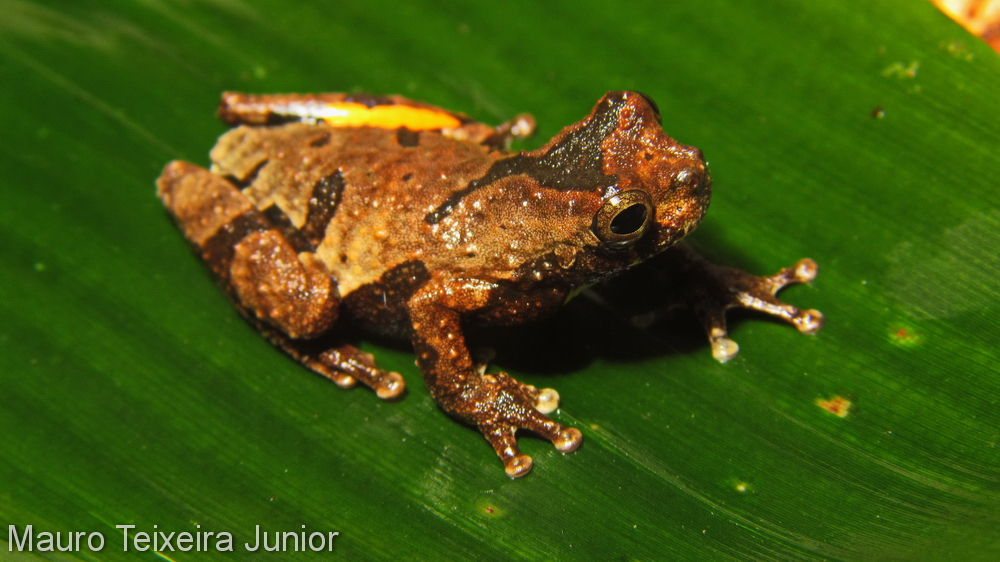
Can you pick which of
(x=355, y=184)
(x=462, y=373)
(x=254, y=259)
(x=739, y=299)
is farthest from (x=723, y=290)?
(x=254, y=259)

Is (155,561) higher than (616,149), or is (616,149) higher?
(616,149)

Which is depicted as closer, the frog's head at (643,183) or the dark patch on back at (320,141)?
the frog's head at (643,183)

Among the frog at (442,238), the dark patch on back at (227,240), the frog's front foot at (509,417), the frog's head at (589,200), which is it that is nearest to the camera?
the frog's head at (589,200)

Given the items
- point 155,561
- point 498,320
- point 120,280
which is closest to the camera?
point 155,561

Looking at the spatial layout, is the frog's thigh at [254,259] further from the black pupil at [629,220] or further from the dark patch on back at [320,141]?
the black pupil at [629,220]

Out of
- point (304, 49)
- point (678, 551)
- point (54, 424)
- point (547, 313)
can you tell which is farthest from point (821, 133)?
point (54, 424)

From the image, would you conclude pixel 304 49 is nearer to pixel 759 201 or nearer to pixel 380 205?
pixel 380 205

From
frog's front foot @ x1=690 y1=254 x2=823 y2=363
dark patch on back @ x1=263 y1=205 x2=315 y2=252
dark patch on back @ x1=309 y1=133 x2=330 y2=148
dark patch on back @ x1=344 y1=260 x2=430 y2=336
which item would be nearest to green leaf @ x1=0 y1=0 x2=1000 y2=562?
frog's front foot @ x1=690 y1=254 x2=823 y2=363

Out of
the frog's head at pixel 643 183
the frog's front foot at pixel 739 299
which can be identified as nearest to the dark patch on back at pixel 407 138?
the frog's head at pixel 643 183
